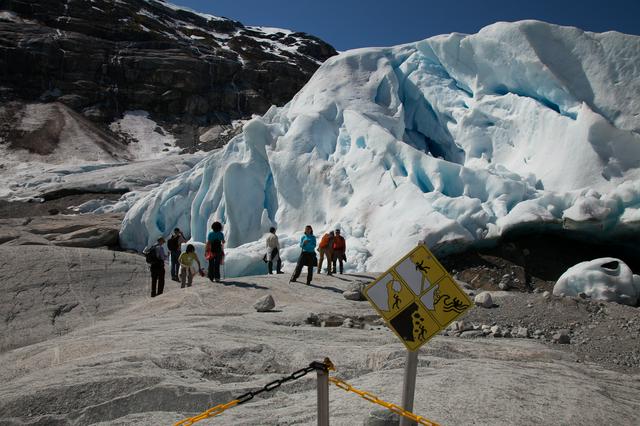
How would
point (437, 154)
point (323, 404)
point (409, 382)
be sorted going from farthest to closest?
point (437, 154) < point (409, 382) < point (323, 404)

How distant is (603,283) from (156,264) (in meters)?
8.26

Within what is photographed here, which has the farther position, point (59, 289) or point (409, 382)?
point (59, 289)

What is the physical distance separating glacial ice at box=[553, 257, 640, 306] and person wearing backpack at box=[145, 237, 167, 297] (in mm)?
7512

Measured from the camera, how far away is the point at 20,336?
25.0 feet

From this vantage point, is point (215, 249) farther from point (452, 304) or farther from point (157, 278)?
point (452, 304)

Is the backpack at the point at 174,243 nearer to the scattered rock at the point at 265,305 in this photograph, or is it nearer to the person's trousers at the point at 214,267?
the person's trousers at the point at 214,267

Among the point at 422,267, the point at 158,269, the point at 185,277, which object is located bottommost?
the point at 185,277

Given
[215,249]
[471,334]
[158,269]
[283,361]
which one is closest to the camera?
[283,361]

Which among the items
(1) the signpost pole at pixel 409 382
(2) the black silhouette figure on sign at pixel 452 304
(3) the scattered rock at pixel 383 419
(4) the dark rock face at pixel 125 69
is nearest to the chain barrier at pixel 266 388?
(1) the signpost pole at pixel 409 382

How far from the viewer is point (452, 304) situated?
8.85ft

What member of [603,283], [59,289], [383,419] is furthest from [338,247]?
[383,419]

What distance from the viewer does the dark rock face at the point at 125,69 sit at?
42.8m

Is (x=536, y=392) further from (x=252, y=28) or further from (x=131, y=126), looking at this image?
(x=252, y=28)

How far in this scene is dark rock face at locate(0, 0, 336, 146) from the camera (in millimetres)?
42781
